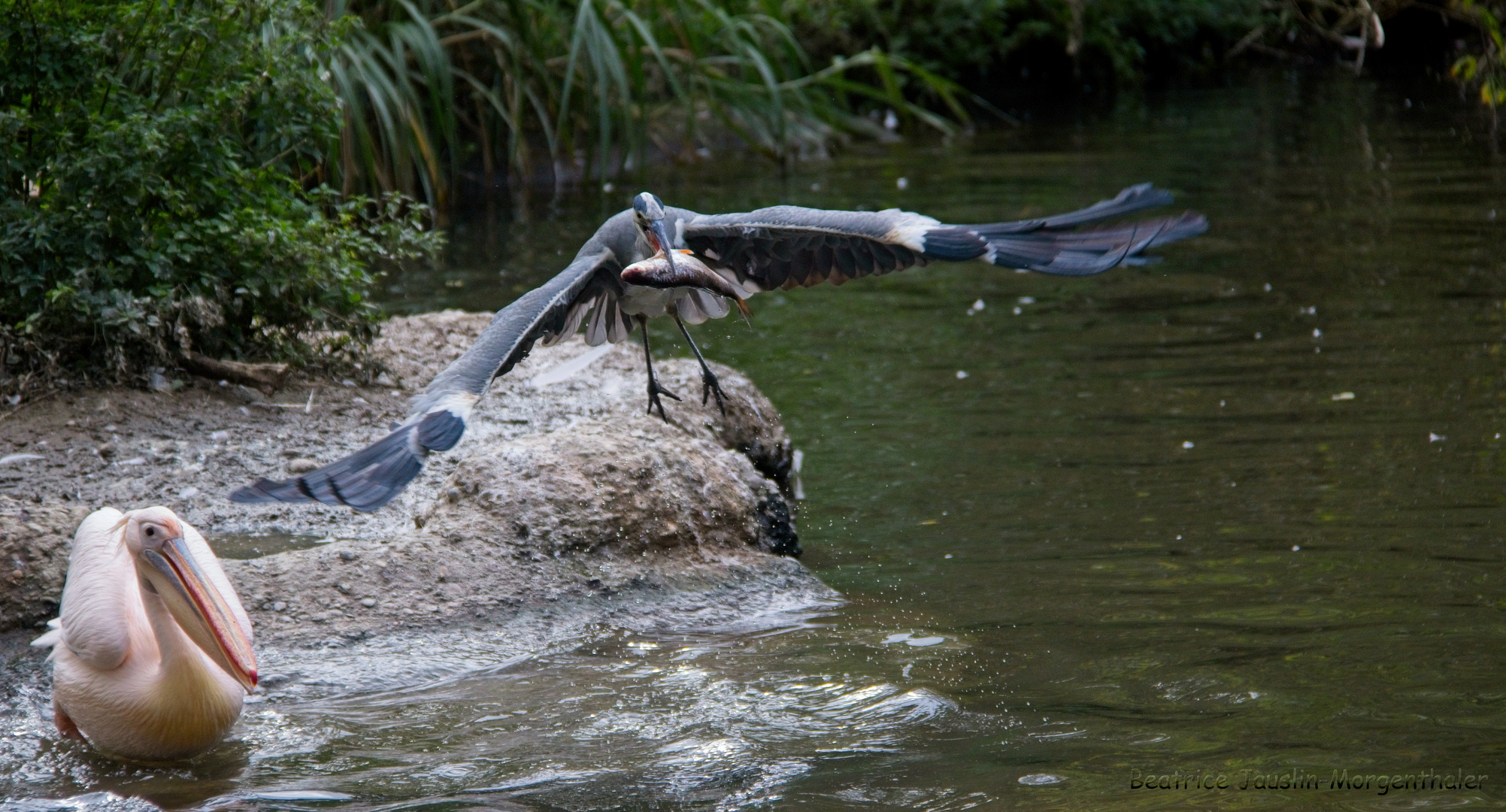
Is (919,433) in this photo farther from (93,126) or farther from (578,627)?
(93,126)

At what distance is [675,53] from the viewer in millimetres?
14180

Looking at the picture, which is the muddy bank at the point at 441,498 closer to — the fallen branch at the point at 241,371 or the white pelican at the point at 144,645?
the fallen branch at the point at 241,371

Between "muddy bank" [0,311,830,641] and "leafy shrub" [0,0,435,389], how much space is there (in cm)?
31

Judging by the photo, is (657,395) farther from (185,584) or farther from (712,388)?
(185,584)

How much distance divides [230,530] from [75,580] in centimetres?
143

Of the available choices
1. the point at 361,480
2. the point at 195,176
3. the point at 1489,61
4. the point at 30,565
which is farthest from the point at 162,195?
the point at 1489,61

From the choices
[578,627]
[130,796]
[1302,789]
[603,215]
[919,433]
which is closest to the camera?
[1302,789]

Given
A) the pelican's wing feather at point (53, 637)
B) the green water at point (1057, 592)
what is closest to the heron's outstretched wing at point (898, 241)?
the green water at point (1057, 592)

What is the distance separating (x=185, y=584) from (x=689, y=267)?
1740mm

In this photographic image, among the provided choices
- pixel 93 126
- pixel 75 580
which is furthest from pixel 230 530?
pixel 93 126

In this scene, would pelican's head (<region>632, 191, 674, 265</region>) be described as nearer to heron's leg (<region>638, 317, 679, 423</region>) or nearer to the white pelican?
heron's leg (<region>638, 317, 679, 423</region>)

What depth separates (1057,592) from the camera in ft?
16.5

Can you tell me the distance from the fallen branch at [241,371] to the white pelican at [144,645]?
8.09 ft

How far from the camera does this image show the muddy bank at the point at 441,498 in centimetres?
461
